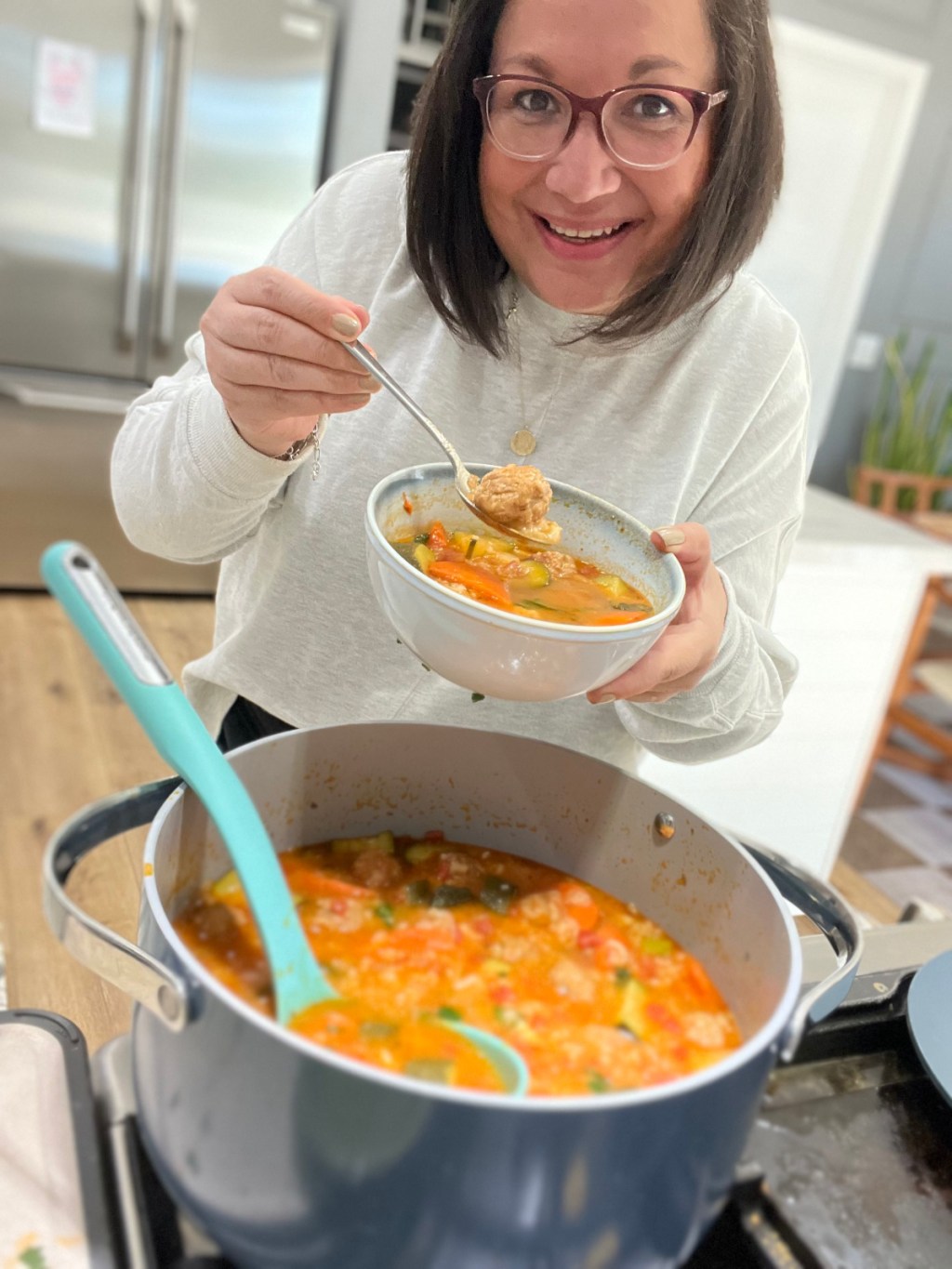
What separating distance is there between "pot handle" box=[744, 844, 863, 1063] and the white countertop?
1.53 metres

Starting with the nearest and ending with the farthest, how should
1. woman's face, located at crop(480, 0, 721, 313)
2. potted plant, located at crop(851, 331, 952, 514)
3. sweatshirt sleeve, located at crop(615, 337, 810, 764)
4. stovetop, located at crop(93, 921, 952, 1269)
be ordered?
1. stovetop, located at crop(93, 921, 952, 1269)
2. woman's face, located at crop(480, 0, 721, 313)
3. sweatshirt sleeve, located at crop(615, 337, 810, 764)
4. potted plant, located at crop(851, 331, 952, 514)

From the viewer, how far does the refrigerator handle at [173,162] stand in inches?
121

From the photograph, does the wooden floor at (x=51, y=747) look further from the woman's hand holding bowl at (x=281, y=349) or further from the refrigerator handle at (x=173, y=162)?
the refrigerator handle at (x=173, y=162)

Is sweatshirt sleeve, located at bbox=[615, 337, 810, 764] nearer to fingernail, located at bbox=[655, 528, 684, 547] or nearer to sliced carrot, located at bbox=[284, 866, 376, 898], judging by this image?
fingernail, located at bbox=[655, 528, 684, 547]

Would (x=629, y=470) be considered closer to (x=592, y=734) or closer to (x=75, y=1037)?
(x=592, y=734)

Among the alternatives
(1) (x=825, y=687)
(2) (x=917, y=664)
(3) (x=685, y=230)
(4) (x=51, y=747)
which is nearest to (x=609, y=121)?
(3) (x=685, y=230)

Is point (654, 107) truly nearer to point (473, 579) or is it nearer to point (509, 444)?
point (509, 444)

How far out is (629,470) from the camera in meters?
1.03

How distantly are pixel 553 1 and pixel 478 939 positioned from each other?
741 millimetres

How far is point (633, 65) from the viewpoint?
83cm

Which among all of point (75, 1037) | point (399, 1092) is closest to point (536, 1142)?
point (399, 1092)

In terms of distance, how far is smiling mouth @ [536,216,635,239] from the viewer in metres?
0.91

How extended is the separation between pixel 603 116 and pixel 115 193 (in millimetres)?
2829

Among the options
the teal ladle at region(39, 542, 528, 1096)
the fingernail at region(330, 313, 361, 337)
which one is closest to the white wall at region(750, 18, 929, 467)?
the fingernail at region(330, 313, 361, 337)
